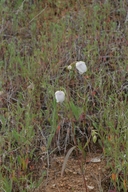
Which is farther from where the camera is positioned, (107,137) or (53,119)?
(53,119)

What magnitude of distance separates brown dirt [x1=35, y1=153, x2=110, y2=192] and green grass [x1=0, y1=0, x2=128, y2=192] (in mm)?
67

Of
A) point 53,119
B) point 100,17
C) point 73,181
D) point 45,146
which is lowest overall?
point 73,181

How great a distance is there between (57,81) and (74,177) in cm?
84

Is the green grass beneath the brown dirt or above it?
above

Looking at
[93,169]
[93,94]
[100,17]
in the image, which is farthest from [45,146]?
[100,17]

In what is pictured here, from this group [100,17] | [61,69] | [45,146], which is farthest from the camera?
[100,17]

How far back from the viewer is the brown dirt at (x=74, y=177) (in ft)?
7.78

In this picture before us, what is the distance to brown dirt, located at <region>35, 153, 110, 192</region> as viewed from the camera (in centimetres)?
237

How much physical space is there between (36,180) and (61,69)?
110 centimetres

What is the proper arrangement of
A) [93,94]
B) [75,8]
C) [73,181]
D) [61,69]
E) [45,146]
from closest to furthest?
1. [73,181]
2. [45,146]
3. [93,94]
4. [61,69]
5. [75,8]

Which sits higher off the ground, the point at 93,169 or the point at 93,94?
the point at 93,94

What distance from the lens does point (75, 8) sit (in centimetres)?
421

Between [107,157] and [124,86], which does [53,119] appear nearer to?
[107,157]

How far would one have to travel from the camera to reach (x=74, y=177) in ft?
8.09
